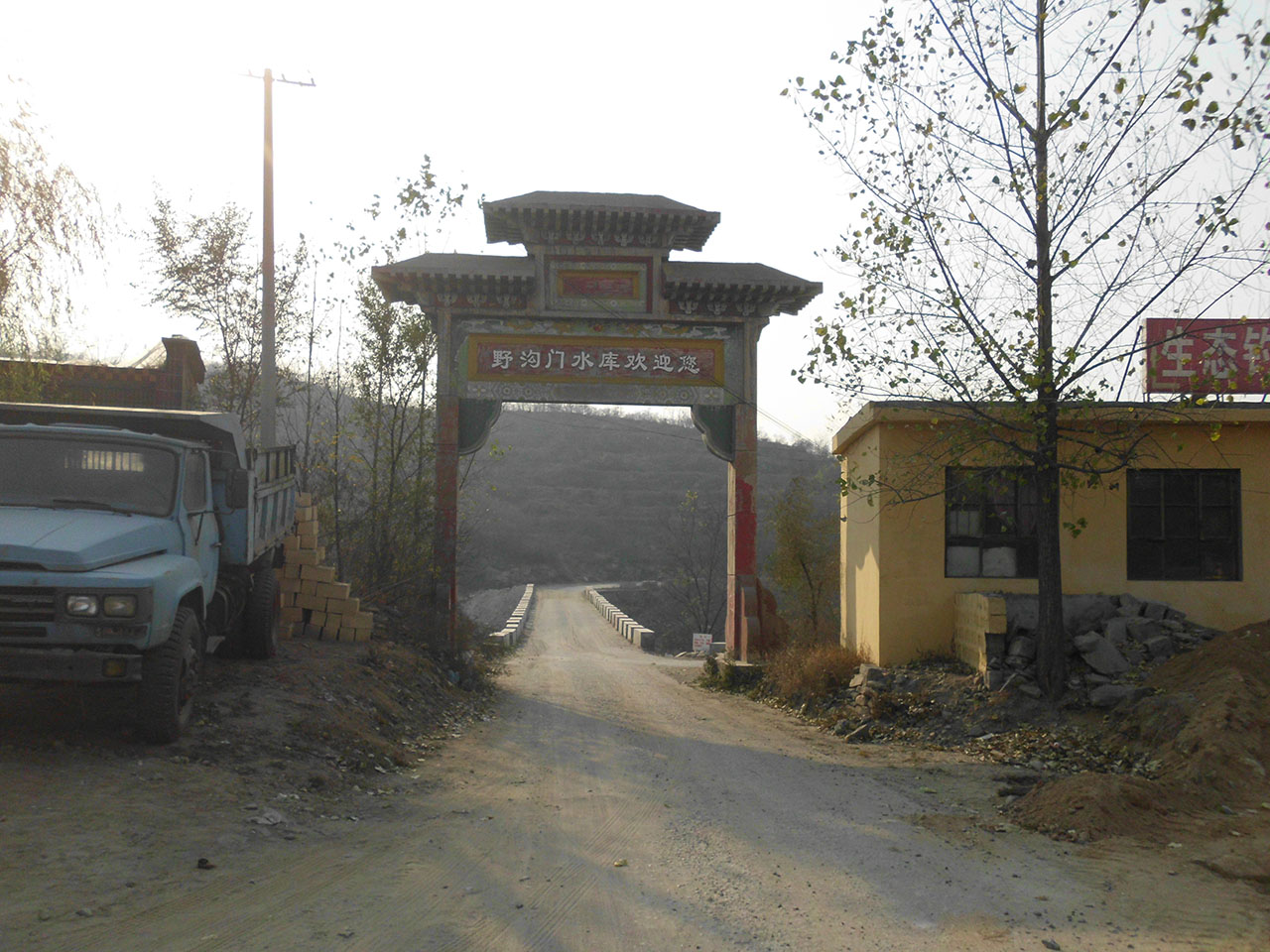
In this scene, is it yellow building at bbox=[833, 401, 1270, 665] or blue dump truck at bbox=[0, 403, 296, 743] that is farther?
yellow building at bbox=[833, 401, 1270, 665]

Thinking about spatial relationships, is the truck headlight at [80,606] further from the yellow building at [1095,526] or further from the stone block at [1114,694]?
the stone block at [1114,694]

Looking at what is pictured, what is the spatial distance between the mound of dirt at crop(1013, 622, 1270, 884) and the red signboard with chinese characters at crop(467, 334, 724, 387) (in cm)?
1015

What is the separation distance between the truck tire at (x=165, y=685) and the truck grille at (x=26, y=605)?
736mm

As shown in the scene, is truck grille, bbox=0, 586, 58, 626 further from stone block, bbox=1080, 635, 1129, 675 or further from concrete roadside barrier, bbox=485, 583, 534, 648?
concrete roadside barrier, bbox=485, 583, 534, 648

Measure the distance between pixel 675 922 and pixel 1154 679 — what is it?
7.38 meters

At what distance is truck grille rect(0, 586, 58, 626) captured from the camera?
676 centimetres

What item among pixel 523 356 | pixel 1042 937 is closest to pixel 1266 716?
pixel 1042 937

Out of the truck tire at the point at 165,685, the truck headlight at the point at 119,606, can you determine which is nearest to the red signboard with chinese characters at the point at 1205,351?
the truck tire at the point at 165,685

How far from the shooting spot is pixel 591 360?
1806cm

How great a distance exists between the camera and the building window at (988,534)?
13.2 meters

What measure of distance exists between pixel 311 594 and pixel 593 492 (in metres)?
77.3

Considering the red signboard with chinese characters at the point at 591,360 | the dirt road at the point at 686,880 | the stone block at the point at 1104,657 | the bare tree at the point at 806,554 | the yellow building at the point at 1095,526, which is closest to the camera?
the dirt road at the point at 686,880

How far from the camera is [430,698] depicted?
533 inches

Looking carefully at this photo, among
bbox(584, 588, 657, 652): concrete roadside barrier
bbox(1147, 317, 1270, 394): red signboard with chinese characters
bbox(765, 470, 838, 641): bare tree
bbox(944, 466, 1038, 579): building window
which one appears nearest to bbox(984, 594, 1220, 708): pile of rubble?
bbox(944, 466, 1038, 579): building window
